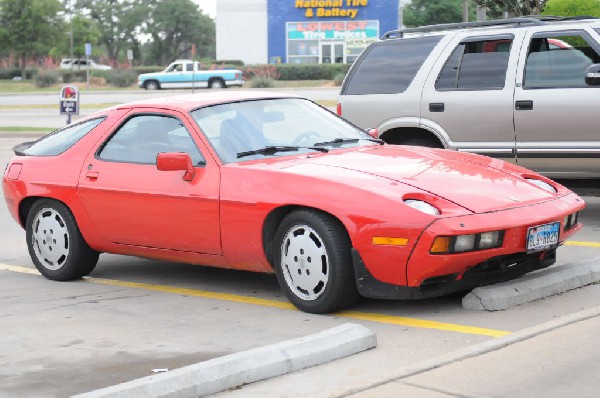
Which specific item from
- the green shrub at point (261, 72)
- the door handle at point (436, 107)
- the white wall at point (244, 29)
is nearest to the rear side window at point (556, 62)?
the door handle at point (436, 107)

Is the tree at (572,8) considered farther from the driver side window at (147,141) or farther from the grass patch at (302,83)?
the grass patch at (302,83)

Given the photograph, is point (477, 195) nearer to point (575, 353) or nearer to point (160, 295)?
point (575, 353)

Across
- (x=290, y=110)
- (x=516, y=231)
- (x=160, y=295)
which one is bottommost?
(x=160, y=295)

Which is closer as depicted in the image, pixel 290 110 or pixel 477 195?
pixel 477 195

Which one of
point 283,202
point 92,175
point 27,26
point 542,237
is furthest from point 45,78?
point 542,237

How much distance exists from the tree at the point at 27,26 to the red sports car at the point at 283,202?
75.8 metres

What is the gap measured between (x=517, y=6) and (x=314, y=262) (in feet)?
56.7

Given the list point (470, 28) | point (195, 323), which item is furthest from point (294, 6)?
point (195, 323)

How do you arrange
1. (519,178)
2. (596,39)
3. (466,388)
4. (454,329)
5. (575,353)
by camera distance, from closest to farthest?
1. (466,388)
2. (575,353)
3. (454,329)
4. (519,178)
5. (596,39)

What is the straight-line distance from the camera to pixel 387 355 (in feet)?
18.9

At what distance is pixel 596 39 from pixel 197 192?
459 cm

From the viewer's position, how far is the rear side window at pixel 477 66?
10.5m

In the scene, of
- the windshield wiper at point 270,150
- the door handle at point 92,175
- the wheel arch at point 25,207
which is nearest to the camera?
the windshield wiper at point 270,150

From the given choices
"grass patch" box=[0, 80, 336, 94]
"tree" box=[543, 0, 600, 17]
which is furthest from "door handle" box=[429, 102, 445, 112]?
"grass patch" box=[0, 80, 336, 94]
